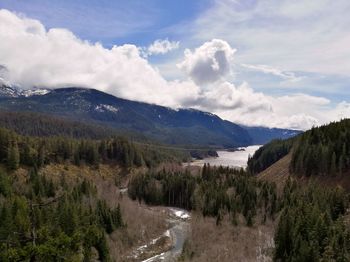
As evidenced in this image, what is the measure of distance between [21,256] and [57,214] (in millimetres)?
86696

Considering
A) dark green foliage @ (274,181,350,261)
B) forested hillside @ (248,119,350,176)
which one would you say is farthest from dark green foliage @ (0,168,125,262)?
forested hillside @ (248,119,350,176)

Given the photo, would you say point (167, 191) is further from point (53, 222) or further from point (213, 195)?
point (53, 222)

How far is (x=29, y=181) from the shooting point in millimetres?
172375

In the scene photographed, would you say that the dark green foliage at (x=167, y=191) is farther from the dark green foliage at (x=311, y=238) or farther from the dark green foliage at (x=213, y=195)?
the dark green foliage at (x=311, y=238)

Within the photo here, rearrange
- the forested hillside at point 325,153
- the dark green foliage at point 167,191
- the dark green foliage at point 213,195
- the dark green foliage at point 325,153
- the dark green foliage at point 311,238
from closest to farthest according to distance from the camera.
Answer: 1. the dark green foliage at point 311,238
2. the dark green foliage at point 213,195
3. the forested hillside at point 325,153
4. the dark green foliage at point 325,153
5. the dark green foliage at point 167,191

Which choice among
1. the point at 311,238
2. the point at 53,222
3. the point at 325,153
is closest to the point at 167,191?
the point at 325,153

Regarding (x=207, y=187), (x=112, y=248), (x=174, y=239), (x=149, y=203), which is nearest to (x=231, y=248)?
(x=174, y=239)

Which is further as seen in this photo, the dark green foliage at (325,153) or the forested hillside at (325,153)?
the dark green foliage at (325,153)

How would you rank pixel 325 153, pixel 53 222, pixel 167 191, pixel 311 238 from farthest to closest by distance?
pixel 167 191 → pixel 325 153 → pixel 53 222 → pixel 311 238

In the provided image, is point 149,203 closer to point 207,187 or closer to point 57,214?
point 207,187

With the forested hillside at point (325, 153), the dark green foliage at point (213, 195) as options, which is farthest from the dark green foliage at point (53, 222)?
the forested hillside at point (325, 153)

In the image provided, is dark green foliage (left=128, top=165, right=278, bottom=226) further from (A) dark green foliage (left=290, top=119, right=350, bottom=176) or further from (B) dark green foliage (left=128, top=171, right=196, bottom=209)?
(A) dark green foliage (left=290, top=119, right=350, bottom=176)

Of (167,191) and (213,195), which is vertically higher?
(213,195)

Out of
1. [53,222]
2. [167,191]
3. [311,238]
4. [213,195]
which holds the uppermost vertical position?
[311,238]
